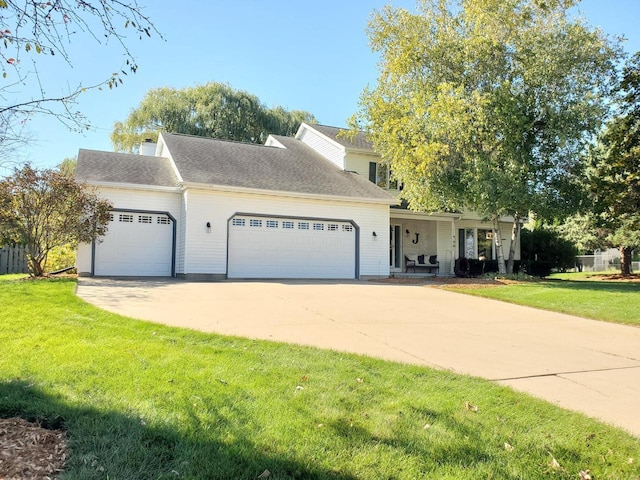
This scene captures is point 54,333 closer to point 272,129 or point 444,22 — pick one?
point 444,22

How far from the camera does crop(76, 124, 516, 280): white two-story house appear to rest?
1502cm

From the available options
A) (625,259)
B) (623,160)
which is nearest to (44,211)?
(623,160)

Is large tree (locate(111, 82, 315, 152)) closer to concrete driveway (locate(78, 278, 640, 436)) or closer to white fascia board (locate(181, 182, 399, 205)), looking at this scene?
white fascia board (locate(181, 182, 399, 205))

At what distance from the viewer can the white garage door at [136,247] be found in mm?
14953

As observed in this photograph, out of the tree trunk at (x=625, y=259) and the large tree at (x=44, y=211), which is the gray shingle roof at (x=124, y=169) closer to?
the large tree at (x=44, y=211)

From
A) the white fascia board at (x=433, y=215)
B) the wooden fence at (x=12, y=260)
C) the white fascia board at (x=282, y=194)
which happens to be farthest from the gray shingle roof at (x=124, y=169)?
the white fascia board at (x=433, y=215)

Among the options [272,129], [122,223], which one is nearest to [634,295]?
[122,223]

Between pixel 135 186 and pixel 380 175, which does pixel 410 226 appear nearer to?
pixel 380 175

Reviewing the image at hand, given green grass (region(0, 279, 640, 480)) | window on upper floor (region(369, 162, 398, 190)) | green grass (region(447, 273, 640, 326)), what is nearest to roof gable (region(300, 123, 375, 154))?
window on upper floor (region(369, 162, 398, 190))

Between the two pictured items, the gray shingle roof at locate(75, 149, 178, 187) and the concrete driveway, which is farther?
the gray shingle roof at locate(75, 149, 178, 187)

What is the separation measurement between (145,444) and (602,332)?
7755 mm

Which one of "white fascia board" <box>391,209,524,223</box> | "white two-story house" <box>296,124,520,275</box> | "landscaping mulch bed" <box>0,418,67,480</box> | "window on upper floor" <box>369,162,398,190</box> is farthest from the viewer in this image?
"window on upper floor" <box>369,162,398,190</box>

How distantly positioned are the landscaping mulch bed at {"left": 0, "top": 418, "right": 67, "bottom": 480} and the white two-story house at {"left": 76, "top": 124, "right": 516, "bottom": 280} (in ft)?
39.5

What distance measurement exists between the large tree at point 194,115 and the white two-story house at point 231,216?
13.0m
